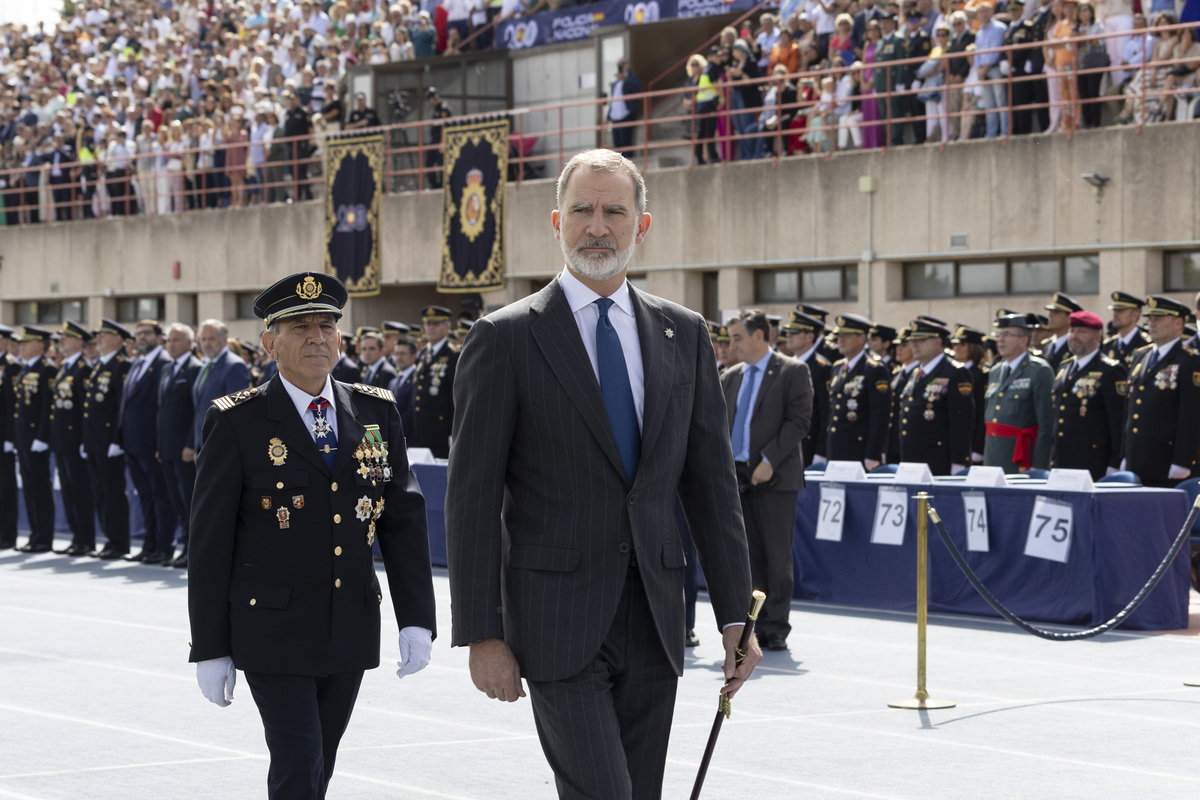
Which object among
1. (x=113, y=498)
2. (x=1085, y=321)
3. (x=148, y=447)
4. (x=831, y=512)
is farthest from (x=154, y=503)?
(x=1085, y=321)

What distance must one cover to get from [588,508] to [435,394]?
12935mm

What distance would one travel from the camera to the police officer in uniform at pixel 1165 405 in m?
11.8

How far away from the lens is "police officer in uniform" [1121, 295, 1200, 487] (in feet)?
38.7

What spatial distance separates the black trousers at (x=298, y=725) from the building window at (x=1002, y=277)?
15.7 meters

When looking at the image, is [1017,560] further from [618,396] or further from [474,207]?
[474,207]

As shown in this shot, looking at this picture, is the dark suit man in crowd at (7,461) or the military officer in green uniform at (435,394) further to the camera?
the dark suit man in crowd at (7,461)

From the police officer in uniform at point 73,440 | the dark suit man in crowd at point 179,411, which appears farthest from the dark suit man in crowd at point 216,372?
the police officer in uniform at point 73,440

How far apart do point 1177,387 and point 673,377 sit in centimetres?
862

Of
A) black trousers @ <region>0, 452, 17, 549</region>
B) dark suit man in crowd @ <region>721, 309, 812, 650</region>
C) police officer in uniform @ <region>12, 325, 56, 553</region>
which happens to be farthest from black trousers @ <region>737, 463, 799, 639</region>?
black trousers @ <region>0, 452, 17, 549</region>

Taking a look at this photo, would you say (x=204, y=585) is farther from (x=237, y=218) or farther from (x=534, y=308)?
(x=237, y=218)

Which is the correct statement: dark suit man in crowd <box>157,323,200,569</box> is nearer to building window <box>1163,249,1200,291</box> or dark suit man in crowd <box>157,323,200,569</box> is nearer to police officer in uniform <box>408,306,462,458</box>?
police officer in uniform <box>408,306,462,458</box>

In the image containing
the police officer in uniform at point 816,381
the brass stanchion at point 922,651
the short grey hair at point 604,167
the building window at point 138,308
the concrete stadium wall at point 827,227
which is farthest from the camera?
the building window at point 138,308

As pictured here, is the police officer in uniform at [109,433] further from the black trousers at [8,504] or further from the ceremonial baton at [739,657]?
the ceremonial baton at [739,657]

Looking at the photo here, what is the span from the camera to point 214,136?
2947cm
